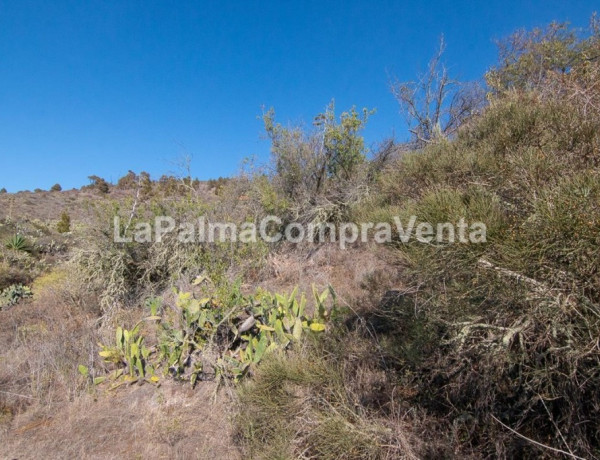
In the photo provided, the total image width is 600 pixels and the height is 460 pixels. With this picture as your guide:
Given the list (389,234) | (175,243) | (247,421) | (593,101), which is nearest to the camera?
(593,101)

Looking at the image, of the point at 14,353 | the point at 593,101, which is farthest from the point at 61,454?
the point at 593,101

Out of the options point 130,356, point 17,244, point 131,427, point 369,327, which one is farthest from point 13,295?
point 369,327

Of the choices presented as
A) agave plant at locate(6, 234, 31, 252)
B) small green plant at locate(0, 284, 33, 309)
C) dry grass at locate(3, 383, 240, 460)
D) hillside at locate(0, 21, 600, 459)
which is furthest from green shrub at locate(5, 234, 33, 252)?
dry grass at locate(3, 383, 240, 460)

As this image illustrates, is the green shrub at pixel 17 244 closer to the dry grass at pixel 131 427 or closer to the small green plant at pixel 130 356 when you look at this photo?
the small green plant at pixel 130 356

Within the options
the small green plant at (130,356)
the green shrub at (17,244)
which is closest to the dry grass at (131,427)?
the small green plant at (130,356)

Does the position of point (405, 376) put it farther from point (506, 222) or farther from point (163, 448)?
point (163, 448)

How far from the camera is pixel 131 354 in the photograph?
342 cm

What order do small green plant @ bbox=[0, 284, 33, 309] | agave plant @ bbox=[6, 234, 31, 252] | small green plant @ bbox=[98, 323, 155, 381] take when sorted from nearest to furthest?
small green plant @ bbox=[98, 323, 155, 381] → small green plant @ bbox=[0, 284, 33, 309] → agave plant @ bbox=[6, 234, 31, 252]

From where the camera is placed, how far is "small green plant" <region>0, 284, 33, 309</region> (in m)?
6.30

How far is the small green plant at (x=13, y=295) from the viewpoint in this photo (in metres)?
6.30

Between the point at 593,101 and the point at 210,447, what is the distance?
13.3 feet

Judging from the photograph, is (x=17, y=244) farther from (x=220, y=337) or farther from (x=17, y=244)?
(x=220, y=337)

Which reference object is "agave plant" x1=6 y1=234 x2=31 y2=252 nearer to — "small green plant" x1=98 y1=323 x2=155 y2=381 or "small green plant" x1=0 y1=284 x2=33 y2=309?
"small green plant" x1=0 y1=284 x2=33 y2=309

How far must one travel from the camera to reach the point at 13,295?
654 cm
